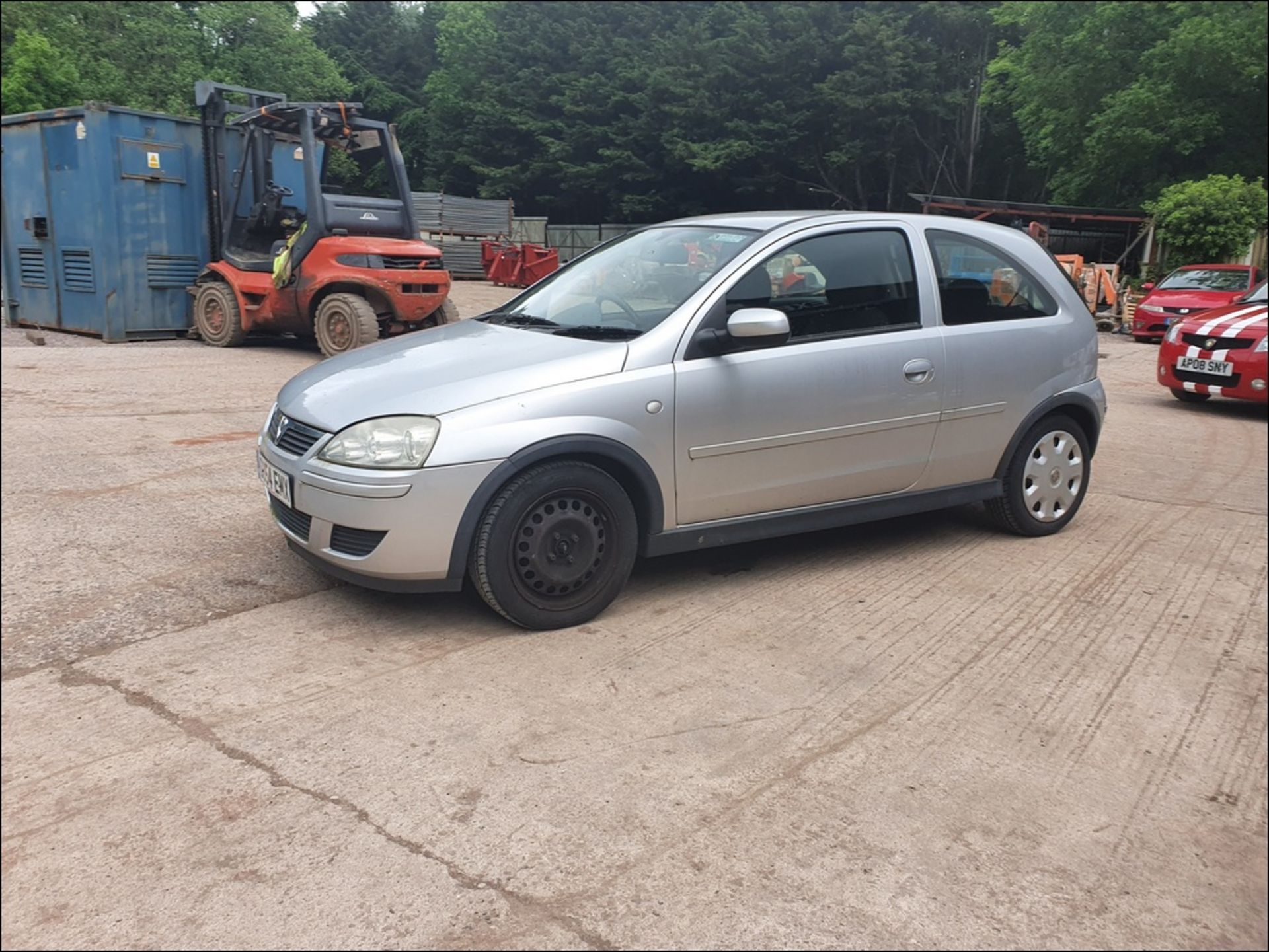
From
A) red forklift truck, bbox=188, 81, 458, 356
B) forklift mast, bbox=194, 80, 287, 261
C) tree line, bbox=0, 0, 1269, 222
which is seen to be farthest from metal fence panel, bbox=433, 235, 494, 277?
forklift mast, bbox=194, 80, 287, 261

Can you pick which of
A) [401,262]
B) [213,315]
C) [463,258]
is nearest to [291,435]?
[401,262]

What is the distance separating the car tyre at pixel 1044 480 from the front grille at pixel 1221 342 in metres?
2.93

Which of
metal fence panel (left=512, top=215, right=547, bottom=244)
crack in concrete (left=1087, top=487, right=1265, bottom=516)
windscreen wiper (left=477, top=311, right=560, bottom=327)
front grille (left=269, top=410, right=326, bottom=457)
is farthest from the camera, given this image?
metal fence panel (left=512, top=215, right=547, bottom=244)

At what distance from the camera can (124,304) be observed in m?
12.1

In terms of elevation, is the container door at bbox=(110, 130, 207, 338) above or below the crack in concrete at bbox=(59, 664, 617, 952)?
above

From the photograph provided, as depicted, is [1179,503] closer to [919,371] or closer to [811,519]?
[919,371]

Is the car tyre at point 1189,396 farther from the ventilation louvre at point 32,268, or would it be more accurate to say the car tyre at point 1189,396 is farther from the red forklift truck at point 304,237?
the ventilation louvre at point 32,268

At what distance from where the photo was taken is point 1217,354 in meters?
8.66

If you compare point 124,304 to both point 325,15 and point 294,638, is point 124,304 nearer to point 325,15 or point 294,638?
point 294,638

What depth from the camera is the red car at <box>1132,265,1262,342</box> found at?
56.2 ft

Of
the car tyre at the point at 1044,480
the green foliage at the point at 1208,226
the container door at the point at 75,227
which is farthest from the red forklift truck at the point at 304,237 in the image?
the green foliage at the point at 1208,226

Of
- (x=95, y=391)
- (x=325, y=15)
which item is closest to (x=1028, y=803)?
(x=95, y=391)

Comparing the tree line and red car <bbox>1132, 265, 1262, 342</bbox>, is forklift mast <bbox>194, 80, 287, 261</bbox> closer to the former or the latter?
the tree line

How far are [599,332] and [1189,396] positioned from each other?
312 inches
